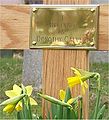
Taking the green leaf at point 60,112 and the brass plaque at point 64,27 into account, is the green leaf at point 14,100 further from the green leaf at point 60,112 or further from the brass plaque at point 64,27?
the brass plaque at point 64,27

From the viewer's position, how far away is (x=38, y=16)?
60.5 inches

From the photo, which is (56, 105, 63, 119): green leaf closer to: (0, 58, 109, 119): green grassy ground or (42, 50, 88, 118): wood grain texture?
(42, 50, 88, 118): wood grain texture

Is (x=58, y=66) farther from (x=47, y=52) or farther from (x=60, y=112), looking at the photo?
(x=60, y=112)

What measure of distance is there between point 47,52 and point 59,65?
0.05 m

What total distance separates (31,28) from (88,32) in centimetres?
16

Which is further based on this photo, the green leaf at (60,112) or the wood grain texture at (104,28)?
the wood grain texture at (104,28)

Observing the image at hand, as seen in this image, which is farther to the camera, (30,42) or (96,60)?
(96,60)

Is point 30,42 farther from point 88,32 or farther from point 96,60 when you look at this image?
point 96,60

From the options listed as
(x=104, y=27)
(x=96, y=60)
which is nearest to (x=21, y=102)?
(x=104, y=27)

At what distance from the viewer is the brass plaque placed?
150cm

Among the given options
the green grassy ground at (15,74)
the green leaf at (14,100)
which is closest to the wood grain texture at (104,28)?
the green leaf at (14,100)

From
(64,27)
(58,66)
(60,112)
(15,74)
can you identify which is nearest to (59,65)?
(58,66)

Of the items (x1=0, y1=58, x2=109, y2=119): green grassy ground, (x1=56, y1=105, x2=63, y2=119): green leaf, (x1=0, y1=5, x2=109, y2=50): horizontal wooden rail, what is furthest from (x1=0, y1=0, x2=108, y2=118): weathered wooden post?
(x1=0, y1=58, x2=109, y2=119): green grassy ground

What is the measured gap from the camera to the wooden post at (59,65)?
153cm
